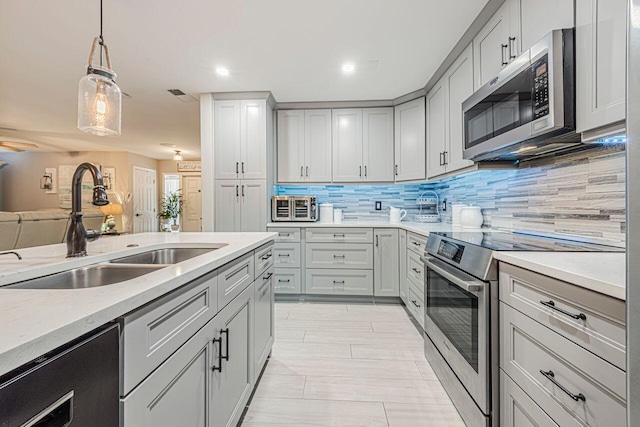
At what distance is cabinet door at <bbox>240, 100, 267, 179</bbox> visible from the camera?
3342 mm

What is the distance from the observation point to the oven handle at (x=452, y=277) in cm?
131

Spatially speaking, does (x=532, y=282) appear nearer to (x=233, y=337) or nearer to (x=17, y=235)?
(x=233, y=337)

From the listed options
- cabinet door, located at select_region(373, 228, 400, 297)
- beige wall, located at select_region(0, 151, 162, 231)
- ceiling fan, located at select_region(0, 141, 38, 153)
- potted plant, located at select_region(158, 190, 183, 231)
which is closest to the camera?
cabinet door, located at select_region(373, 228, 400, 297)

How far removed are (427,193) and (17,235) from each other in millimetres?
5345

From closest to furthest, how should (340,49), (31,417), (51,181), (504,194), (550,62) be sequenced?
(31,417), (550,62), (504,194), (340,49), (51,181)

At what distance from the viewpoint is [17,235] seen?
12.1 feet

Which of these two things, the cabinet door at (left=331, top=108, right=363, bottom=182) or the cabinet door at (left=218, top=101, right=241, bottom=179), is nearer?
the cabinet door at (left=218, top=101, right=241, bottom=179)

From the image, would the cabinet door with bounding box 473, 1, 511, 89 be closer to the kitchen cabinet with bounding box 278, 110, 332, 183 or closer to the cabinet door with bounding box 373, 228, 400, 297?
the cabinet door with bounding box 373, 228, 400, 297

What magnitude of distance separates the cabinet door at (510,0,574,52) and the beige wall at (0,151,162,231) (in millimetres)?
8085

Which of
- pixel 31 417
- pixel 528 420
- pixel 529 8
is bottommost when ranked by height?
pixel 528 420

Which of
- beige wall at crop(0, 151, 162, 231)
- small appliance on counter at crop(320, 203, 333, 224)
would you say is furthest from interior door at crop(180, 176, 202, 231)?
small appliance on counter at crop(320, 203, 333, 224)

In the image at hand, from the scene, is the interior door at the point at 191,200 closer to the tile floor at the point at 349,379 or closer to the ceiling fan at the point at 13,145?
the ceiling fan at the point at 13,145

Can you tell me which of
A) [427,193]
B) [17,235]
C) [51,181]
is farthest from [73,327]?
[51,181]

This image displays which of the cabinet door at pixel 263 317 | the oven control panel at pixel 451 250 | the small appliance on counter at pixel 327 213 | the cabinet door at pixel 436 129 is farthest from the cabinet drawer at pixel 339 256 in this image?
the oven control panel at pixel 451 250
